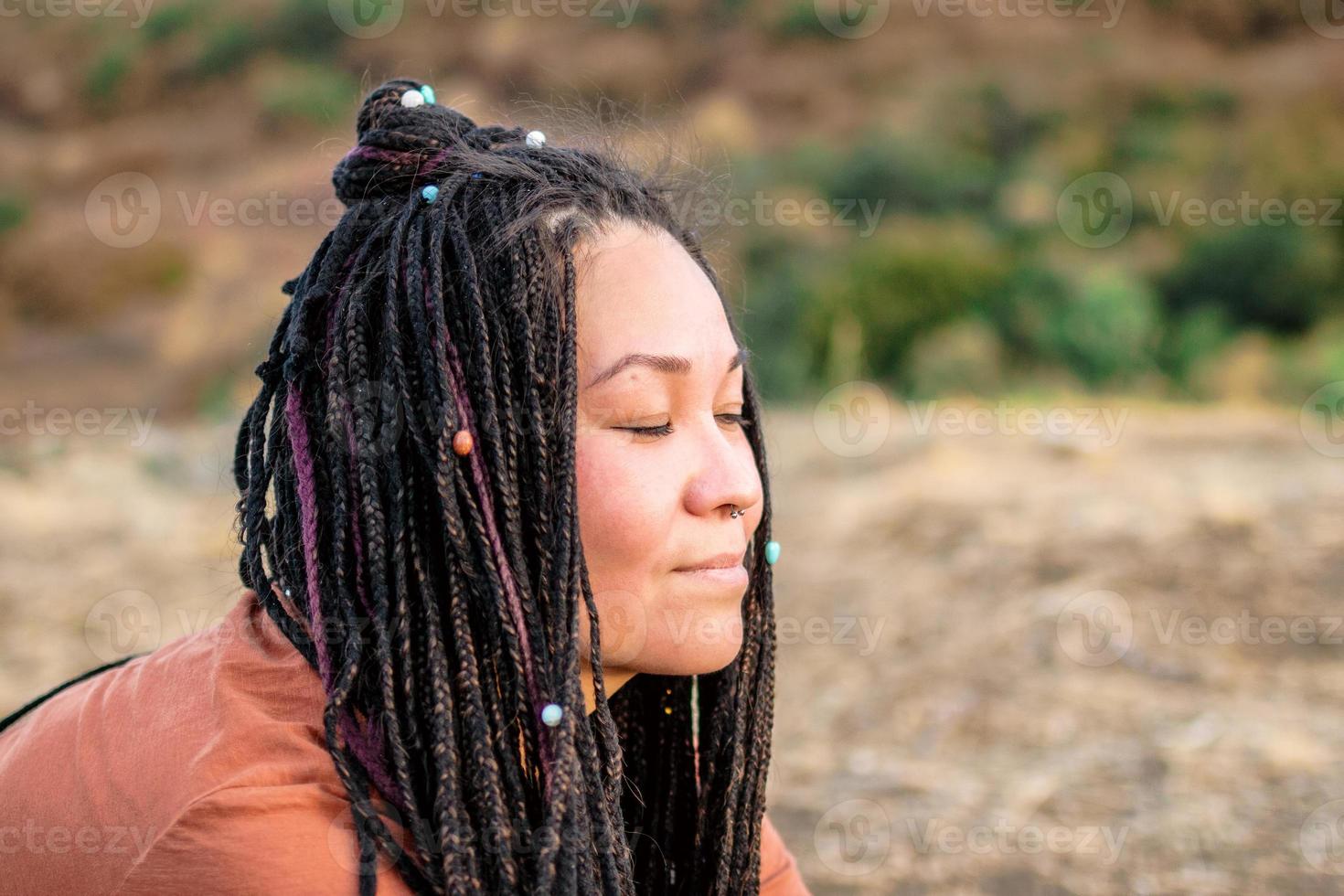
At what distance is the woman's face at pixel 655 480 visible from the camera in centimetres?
183

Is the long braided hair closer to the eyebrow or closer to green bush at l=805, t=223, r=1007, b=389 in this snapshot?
the eyebrow

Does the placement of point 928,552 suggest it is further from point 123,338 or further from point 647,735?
point 123,338

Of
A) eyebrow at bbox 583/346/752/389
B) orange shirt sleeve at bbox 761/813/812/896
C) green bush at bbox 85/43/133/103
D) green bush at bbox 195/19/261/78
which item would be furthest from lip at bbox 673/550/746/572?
green bush at bbox 85/43/133/103

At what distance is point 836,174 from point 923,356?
803cm

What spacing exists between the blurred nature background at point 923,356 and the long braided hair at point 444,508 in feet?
1.14

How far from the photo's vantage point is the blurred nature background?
142 inches

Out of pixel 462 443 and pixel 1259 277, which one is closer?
pixel 462 443

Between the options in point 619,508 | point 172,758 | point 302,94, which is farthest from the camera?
point 302,94

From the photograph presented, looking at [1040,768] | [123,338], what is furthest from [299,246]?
[1040,768]

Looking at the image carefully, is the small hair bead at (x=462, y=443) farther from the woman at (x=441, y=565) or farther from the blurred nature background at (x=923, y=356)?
the blurred nature background at (x=923, y=356)

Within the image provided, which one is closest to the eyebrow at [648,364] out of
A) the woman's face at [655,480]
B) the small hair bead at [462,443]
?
the woman's face at [655,480]

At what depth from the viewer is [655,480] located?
72.4 inches

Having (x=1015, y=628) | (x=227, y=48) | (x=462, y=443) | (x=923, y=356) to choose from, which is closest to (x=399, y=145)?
(x=462, y=443)

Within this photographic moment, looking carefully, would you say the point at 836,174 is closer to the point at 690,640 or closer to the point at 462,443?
the point at 690,640
